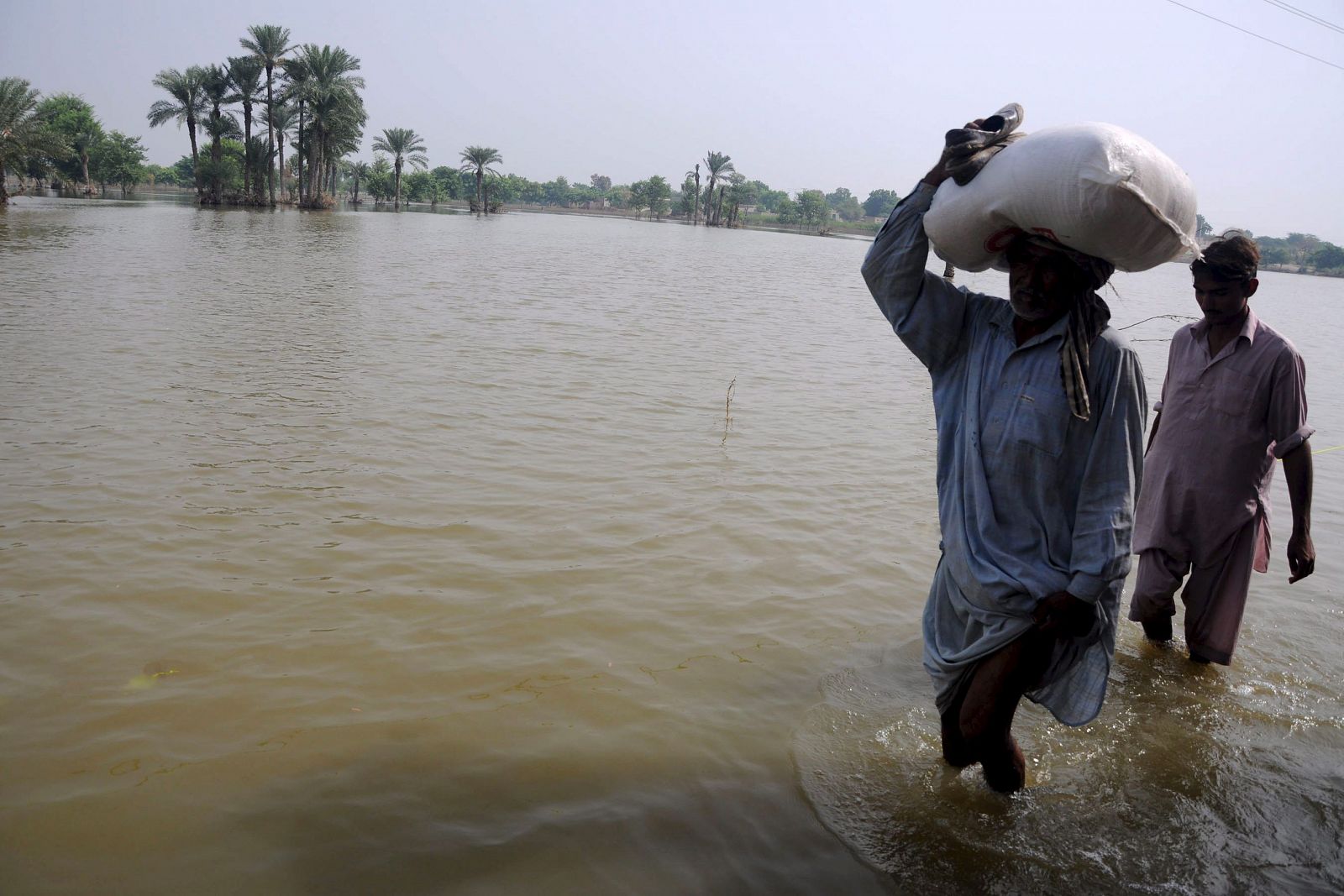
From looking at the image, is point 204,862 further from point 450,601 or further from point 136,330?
point 136,330

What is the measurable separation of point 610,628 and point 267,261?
16031 mm

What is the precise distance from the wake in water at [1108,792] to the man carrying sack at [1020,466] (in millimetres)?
247

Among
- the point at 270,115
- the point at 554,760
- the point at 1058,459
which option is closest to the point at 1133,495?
the point at 1058,459

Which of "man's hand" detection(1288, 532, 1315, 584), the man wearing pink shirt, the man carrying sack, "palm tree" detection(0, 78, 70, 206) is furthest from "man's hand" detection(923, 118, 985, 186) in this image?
"palm tree" detection(0, 78, 70, 206)

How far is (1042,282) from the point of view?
2.17 meters

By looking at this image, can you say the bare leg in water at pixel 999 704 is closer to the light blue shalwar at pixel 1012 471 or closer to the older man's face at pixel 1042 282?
the light blue shalwar at pixel 1012 471

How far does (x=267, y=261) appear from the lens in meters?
17.1

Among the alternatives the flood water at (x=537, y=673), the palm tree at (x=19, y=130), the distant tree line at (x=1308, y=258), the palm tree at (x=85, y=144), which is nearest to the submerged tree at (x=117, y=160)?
the palm tree at (x=85, y=144)

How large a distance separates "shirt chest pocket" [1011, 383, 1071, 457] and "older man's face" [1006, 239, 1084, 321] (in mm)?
192

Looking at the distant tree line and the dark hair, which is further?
the distant tree line

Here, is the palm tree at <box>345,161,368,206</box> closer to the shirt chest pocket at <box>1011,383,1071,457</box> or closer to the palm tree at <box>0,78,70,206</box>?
the palm tree at <box>0,78,70,206</box>

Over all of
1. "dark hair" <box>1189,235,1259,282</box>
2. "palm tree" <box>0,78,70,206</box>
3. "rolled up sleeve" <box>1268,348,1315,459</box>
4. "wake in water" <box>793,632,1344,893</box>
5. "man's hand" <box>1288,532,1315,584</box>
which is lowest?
"wake in water" <box>793,632,1344,893</box>

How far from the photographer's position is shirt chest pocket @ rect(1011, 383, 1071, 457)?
7.09 feet

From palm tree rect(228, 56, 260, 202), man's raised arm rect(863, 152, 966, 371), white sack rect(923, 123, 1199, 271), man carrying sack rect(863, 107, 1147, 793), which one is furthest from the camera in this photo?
palm tree rect(228, 56, 260, 202)
